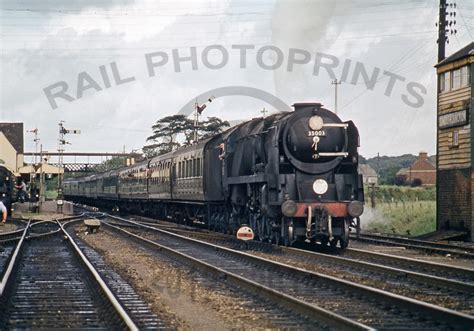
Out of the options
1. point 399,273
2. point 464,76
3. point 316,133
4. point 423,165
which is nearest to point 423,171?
point 423,165

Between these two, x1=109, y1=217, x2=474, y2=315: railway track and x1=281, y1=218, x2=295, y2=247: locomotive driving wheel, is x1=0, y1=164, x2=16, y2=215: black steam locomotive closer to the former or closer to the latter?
x1=109, y1=217, x2=474, y2=315: railway track

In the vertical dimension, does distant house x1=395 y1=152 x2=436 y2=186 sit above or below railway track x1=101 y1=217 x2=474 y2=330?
above

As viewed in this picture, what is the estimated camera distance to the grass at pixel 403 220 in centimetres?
3052

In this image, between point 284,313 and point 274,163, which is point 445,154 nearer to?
point 274,163

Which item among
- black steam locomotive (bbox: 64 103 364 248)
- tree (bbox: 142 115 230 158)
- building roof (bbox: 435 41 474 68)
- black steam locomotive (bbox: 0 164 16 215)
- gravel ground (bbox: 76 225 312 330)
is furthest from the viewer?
tree (bbox: 142 115 230 158)

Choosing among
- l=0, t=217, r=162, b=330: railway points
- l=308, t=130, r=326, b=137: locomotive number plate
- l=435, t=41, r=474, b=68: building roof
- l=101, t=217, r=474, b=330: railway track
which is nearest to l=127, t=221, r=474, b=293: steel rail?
l=101, t=217, r=474, b=330: railway track

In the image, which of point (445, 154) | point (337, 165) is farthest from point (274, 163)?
point (445, 154)

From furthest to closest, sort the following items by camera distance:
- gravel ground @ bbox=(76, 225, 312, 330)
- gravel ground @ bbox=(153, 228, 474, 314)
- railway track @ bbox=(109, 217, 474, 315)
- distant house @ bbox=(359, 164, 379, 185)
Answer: distant house @ bbox=(359, 164, 379, 185)
railway track @ bbox=(109, 217, 474, 315)
gravel ground @ bbox=(153, 228, 474, 314)
gravel ground @ bbox=(76, 225, 312, 330)

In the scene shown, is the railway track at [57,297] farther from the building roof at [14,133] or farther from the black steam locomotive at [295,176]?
the building roof at [14,133]

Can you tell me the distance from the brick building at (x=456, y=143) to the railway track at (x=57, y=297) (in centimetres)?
1341

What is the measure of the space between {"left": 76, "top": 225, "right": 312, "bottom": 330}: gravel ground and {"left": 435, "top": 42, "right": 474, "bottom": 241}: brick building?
1173 cm

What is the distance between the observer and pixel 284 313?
9109mm

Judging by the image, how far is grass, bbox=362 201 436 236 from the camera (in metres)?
30.5

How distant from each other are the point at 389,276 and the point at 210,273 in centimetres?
321
